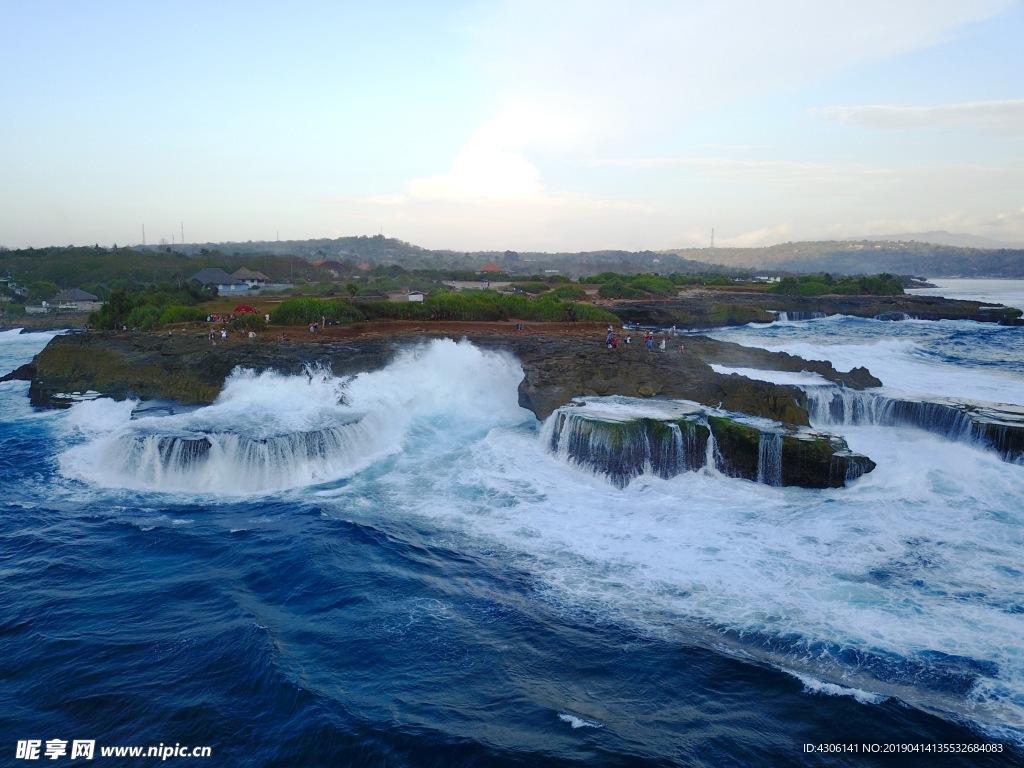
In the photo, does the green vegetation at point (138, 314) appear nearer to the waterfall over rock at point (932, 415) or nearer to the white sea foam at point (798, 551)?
the white sea foam at point (798, 551)

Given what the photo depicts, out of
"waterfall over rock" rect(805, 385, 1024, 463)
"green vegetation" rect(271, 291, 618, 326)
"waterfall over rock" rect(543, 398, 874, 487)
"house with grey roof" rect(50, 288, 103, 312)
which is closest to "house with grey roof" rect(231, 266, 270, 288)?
"house with grey roof" rect(50, 288, 103, 312)

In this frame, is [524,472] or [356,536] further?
[524,472]

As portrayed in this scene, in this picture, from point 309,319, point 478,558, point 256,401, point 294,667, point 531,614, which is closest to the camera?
point 294,667

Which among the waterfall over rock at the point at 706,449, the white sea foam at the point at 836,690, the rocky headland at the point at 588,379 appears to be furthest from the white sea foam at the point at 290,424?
the white sea foam at the point at 836,690

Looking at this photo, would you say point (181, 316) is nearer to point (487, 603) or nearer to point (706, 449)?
point (706, 449)

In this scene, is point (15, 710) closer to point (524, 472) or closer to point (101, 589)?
point (101, 589)

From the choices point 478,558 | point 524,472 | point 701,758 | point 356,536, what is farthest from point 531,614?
point 524,472

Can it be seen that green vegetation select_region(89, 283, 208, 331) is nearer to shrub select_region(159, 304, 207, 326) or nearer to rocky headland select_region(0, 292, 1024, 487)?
shrub select_region(159, 304, 207, 326)

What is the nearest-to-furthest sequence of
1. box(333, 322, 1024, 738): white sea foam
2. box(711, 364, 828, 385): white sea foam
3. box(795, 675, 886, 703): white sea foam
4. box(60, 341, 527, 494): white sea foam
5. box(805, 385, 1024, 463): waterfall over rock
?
1. box(795, 675, 886, 703): white sea foam
2. box(333, 322, 1024, 738): white sea foam
3. box(60, 341, 527, 494): white sea foam
4. box(805, 385, 1024, 463): waterfall over rock
5. box(711, 364, 828, 385): white sea foam
